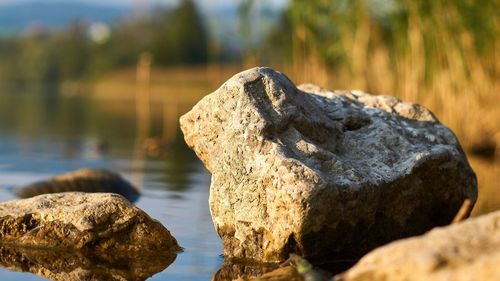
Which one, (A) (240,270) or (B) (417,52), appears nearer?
(A) (240,270)

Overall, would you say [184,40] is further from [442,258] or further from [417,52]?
[442,258]

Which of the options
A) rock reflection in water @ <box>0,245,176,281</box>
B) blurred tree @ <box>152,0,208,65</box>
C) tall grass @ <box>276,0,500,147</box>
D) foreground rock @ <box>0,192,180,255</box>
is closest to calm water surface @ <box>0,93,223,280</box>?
rock reflection in water @ <box>0,245,176,281</box>

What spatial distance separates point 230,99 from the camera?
6.83 metres

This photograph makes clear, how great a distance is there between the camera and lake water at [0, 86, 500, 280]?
7.11 metres

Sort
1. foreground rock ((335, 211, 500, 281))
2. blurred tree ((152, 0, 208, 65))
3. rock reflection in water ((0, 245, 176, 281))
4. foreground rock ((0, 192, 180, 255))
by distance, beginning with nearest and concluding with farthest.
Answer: foreground rock ((335, 211, 500, 281)) < rock reflection in water ((0, 245, 176, 281)) < foreground rock ((0, 192, 180, 255)) < blurred tree ((152, 0, 208, 65))

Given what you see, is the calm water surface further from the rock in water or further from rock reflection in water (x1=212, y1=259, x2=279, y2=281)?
the rock in water

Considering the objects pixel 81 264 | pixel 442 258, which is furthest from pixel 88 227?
pixel 442 258

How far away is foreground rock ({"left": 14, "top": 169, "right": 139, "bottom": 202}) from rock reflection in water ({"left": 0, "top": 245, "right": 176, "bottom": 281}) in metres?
3.23

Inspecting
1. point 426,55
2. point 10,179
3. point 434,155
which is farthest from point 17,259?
point 426,55

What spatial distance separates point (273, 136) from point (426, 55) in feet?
32.5

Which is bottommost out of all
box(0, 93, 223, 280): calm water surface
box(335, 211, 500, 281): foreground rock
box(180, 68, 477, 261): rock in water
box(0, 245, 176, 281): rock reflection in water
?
box(0, 93, 223, 280): calm water surface

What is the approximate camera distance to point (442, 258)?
4191 mm

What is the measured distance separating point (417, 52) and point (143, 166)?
542 cm

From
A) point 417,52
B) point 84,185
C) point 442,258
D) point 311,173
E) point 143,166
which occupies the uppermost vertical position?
point 442,258
